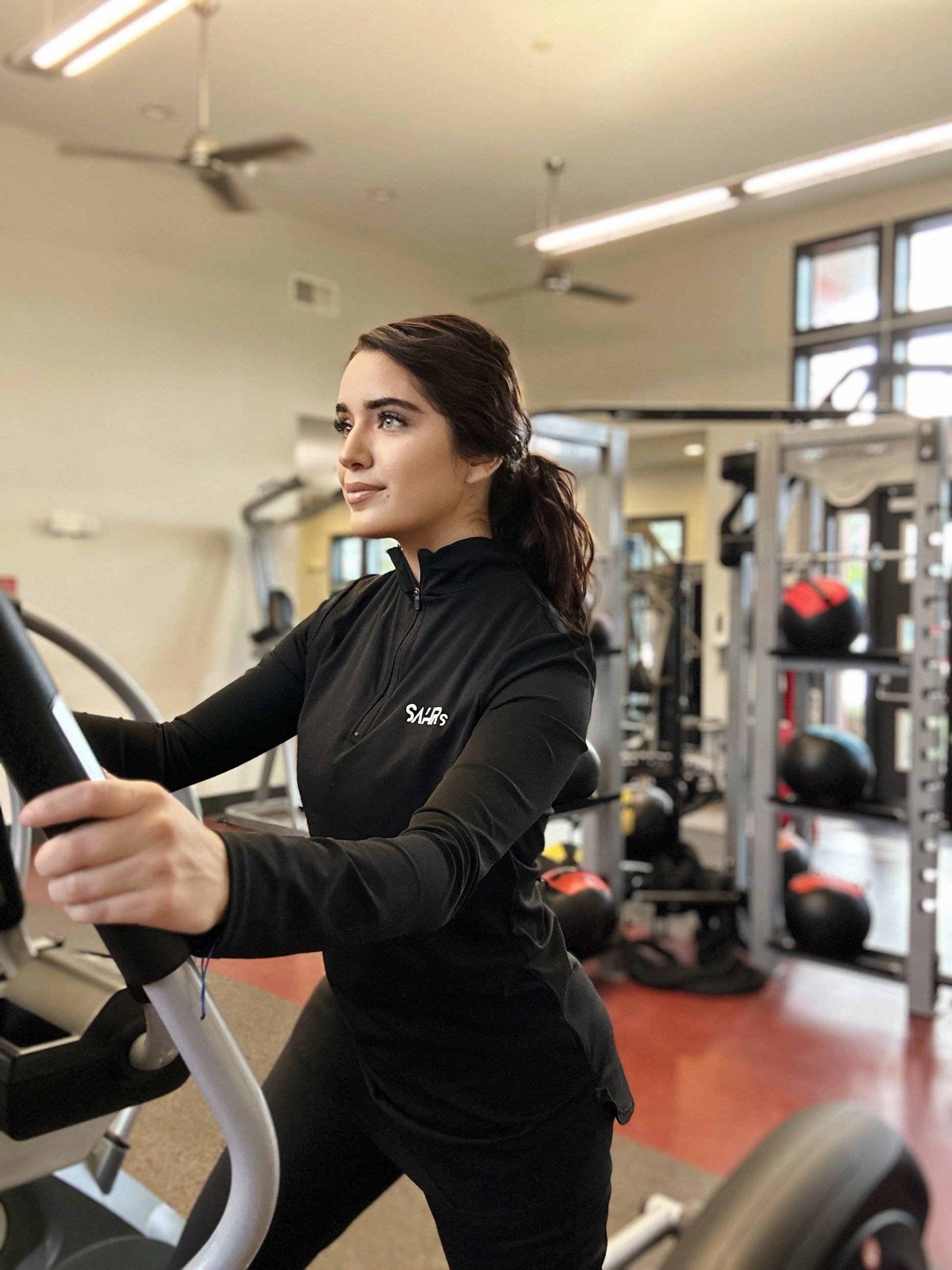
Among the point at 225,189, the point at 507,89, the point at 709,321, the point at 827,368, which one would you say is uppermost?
the point at 507,89

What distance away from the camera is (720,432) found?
7.79 m

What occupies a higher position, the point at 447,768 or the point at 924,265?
the point at 924,265

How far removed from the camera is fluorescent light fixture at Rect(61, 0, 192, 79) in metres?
3.44

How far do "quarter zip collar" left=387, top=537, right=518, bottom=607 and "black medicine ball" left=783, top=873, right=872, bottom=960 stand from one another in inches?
119

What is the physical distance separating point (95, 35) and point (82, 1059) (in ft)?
12.0

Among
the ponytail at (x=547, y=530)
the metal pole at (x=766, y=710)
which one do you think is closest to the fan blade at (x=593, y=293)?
the metal pole at (x=766, y=710)

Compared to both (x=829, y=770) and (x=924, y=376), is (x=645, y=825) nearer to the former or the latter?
(x=829, y=770)

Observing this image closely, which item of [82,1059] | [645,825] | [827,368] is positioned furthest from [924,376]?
[82,1059]

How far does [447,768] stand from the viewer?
2.86 feet

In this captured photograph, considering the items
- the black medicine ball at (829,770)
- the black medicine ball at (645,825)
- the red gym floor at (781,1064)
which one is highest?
the black medicine ball at (829,770)

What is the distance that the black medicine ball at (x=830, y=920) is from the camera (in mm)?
3547

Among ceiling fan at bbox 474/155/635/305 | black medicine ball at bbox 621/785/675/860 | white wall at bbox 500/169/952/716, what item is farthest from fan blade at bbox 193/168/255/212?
black medicine ball at bbox 621/785/675/860

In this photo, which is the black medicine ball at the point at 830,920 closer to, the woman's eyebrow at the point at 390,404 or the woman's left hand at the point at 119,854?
the woman's eyebrow at the point at 390,404

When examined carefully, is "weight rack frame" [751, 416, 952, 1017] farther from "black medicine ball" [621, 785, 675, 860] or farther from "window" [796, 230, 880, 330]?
"window" [796, 230, 880, 330]
